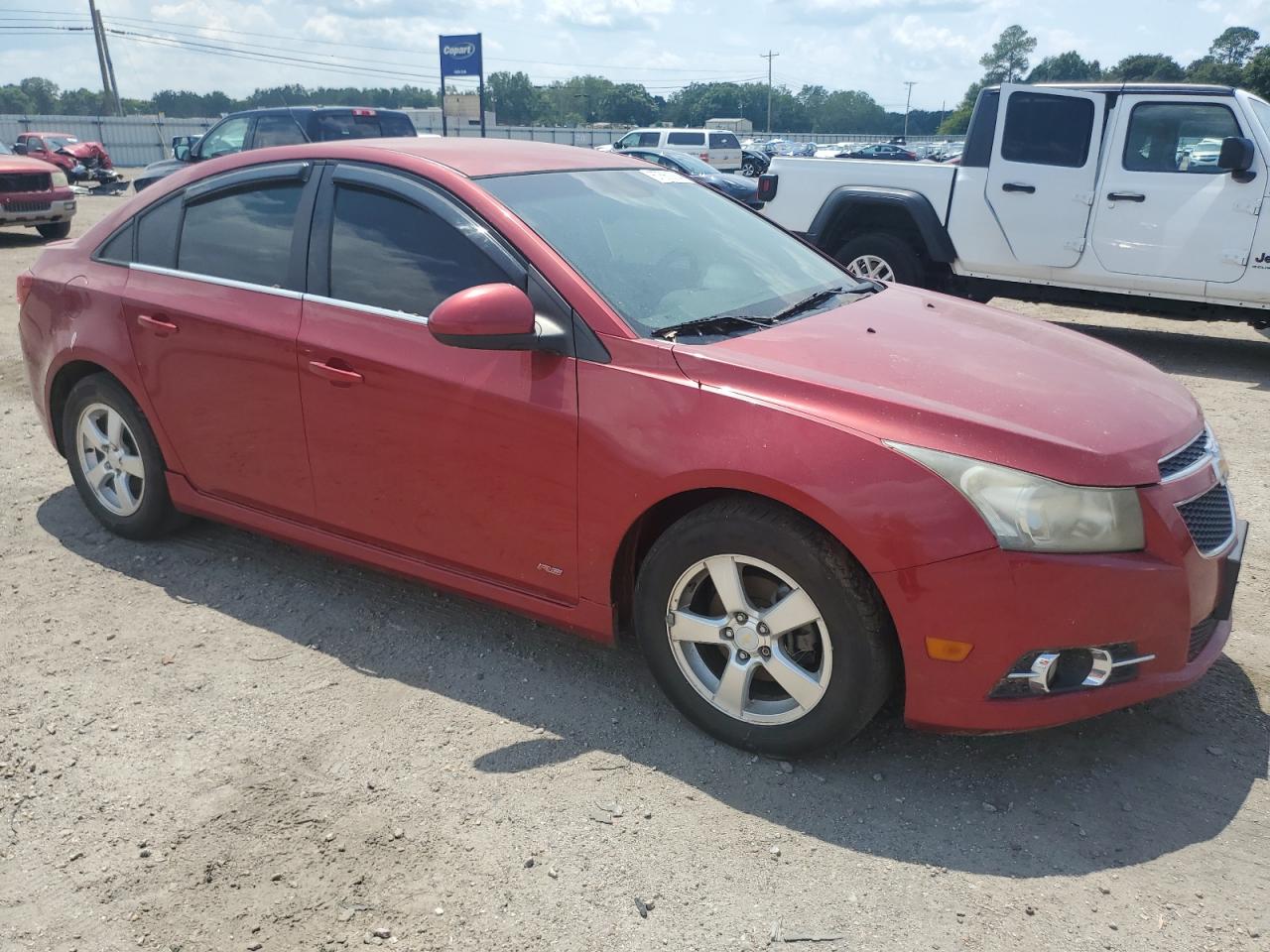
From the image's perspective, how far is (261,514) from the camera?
396cm

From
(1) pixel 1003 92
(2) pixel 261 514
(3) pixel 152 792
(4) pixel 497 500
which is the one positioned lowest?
(3) pixel 152 792

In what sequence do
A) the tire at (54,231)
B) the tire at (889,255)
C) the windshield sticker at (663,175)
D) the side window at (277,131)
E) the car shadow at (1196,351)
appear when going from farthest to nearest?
the tire at (54,231)
the side window at (277,131)
the tire at (889,255)
the car shadow at (1196,351)
the windshield sticker at (663,175)

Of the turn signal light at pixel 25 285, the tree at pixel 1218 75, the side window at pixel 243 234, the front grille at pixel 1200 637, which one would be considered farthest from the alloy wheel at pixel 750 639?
the tree at pixel 1218 75

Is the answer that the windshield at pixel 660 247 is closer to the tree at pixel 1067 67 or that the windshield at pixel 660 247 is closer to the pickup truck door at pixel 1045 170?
the pickup truck door at pixel 1045 170

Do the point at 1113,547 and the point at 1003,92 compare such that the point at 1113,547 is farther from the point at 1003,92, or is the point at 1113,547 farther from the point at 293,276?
the point at 1003,92

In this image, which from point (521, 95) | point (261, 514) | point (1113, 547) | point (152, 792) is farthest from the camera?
point (521, 95)

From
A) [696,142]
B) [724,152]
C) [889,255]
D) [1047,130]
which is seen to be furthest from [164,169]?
[724,152]

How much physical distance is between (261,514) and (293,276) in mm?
928

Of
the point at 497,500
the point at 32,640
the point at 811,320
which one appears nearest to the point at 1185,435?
the point at 811,320

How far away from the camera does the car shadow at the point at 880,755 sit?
2707mm

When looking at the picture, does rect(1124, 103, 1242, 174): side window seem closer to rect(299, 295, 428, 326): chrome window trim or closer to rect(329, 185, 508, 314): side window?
rect(329, 185, 508, 314): side window

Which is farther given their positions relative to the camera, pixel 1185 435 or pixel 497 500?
pixel 497 500

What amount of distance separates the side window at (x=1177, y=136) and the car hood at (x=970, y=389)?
5650mm

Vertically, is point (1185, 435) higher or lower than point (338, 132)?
lower
